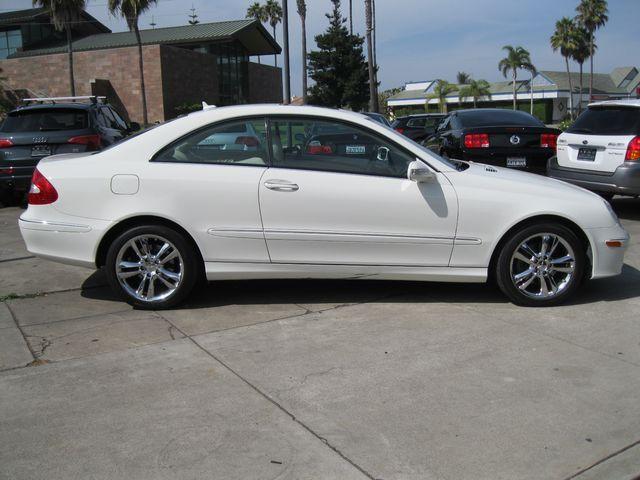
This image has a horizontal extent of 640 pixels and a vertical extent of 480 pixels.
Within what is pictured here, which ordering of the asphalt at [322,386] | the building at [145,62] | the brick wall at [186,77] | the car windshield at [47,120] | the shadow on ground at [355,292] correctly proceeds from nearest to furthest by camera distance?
the asphalt at [322,386], the shadow on ground at [355,292], the car windshield at [47,120], the building at [145,62], the brick wall at [186,77]

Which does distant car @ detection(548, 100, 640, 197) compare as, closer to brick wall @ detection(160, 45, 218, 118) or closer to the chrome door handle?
the chrome door handle

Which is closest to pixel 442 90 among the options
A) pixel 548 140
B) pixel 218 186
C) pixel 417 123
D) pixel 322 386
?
pixel 417 123

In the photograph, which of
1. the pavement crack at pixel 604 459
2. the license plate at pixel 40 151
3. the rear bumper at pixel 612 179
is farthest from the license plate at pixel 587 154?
the license plate at pixel 40 151

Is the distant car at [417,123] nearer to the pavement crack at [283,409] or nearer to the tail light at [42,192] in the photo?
the tail light at [42,192]

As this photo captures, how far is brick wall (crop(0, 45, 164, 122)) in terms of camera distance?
38.3 metres

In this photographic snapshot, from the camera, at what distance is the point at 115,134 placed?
35.8ft

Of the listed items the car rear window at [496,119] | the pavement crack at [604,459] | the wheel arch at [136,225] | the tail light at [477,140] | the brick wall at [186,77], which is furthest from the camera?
the brick wall at [186,77]

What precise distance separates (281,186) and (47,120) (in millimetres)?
6596

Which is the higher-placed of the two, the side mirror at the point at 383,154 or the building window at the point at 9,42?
the building window at the point at 9,42

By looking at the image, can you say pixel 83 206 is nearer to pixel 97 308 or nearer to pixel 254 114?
pixel 97 308

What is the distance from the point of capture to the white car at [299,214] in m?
5.00

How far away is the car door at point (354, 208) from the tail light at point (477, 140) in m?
5.44

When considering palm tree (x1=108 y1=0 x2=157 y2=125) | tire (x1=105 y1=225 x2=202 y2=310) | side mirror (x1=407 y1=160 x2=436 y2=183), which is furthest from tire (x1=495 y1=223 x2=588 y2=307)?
palm tree (x1=108 y1=0 x2=157 y2=125)

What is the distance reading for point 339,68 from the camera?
5875 cm
